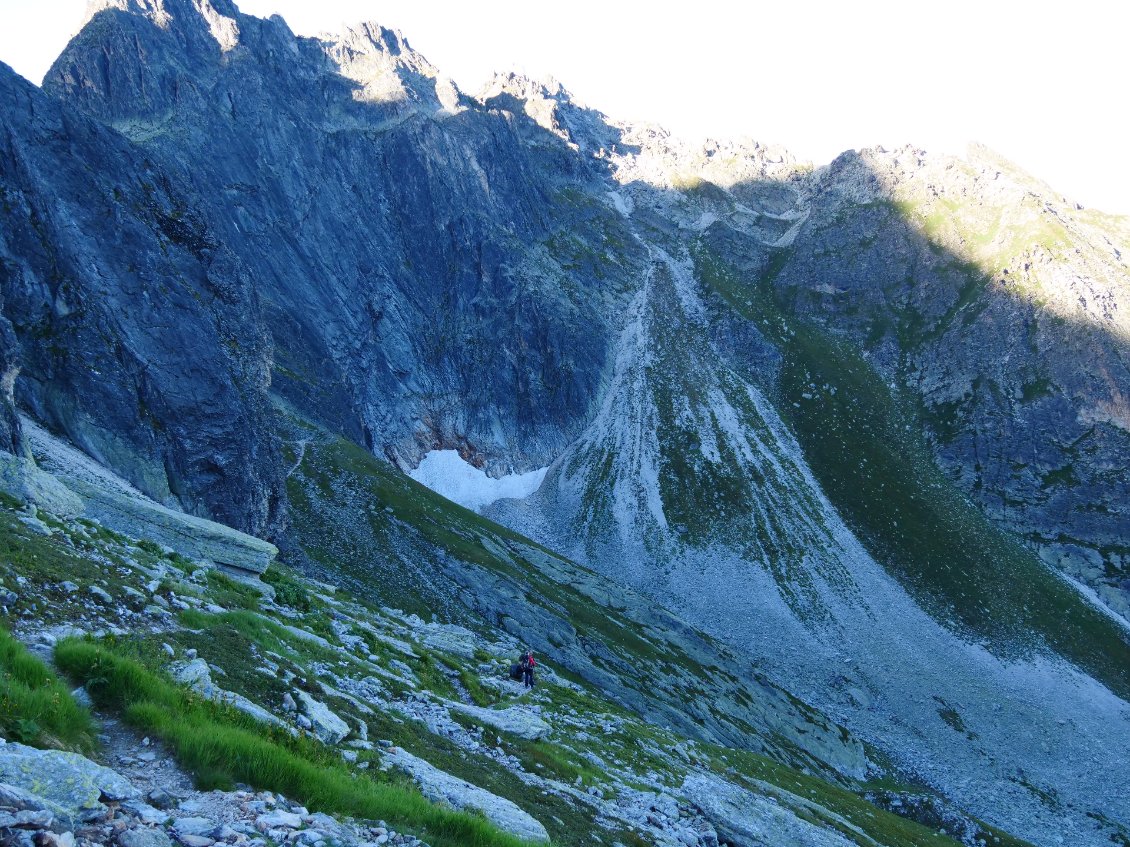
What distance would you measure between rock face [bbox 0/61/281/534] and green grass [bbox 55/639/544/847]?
36.9 metres

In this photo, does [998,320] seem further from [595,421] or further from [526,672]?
[526,672]

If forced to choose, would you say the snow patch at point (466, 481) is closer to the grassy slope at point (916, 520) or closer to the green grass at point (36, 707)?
the grassy slope at point (916, 520)

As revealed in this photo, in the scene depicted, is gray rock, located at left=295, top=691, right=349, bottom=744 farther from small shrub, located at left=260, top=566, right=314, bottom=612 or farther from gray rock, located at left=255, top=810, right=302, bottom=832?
small shrub, located at left=260, top=566, right=314, bottom=612

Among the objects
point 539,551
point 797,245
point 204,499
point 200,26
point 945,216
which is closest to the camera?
point 204,499

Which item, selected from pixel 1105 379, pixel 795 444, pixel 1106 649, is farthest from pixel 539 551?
pixel 1105 379

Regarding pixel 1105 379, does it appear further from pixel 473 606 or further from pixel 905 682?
pixel 473 606

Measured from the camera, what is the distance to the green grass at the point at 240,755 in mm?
9195

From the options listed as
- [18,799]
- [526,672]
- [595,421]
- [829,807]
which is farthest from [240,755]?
[595,421]

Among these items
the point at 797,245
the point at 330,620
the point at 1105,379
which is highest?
the point at 797,245

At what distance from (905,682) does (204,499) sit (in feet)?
273

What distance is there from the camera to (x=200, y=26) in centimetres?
15175

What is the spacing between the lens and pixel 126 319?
5578cm

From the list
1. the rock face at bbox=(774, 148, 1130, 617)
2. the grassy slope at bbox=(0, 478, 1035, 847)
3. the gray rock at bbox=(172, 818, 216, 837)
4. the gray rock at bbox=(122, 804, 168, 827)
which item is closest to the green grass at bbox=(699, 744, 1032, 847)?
the grassy slope at bbox=(0, 478, 1035, 847)

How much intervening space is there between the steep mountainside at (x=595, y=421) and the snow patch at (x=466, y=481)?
3025 millimetres
